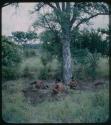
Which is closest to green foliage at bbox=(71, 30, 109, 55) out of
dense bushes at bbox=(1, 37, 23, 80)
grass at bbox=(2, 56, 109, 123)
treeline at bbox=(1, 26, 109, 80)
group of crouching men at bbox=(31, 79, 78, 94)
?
treeline at bbox=(1, 26, 109, 80)

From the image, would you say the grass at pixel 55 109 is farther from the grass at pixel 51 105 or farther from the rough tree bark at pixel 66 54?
the rough tree bark at pixel 66 54

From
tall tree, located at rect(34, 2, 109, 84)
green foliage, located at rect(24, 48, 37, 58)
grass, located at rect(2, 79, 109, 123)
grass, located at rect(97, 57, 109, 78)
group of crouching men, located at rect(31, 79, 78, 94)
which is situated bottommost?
grass, located at rect(2, 79, 109, 123)

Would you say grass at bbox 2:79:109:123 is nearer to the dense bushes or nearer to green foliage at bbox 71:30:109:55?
the dense bushes

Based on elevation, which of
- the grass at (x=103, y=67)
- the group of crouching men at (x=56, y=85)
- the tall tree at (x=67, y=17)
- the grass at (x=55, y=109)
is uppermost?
the tall tree at (x=67, y=17)

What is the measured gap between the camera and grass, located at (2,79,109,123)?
2067 millimetres

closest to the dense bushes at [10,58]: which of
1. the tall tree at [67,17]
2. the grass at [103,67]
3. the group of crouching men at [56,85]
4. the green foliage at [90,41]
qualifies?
the group of crouching men at [56,85]

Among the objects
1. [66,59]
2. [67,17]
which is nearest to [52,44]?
[66,59]

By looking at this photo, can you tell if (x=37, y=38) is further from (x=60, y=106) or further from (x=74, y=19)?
(x=60, y=106)

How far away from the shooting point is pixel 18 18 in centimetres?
211

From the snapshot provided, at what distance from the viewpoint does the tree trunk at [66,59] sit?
2.10 metres

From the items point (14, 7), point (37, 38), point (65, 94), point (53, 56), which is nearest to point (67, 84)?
point (65, 94)

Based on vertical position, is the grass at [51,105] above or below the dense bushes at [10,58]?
below

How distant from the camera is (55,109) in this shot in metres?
2.08

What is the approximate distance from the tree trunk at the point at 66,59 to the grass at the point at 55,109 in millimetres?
142
